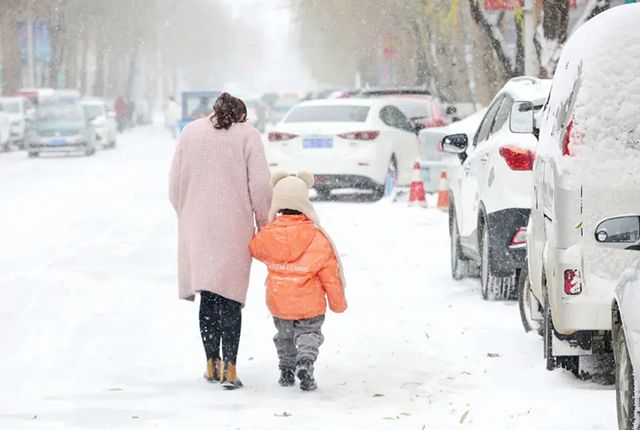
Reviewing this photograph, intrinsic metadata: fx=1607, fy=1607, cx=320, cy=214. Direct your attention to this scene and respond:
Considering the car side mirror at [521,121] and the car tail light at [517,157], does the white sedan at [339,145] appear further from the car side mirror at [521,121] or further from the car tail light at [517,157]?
the car side mirror at [521,121]

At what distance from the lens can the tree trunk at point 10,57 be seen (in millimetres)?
62812

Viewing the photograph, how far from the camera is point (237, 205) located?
8.87m

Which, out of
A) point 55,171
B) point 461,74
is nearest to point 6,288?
point 55,171

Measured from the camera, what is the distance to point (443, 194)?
21766 mm

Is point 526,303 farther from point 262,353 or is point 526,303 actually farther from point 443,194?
point 443,194

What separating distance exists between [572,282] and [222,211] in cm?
213

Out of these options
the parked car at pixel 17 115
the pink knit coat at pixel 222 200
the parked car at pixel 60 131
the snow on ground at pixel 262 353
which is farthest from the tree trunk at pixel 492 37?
the parked car at pixel 17 115

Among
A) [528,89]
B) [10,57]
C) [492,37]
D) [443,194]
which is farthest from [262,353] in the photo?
[10,57]

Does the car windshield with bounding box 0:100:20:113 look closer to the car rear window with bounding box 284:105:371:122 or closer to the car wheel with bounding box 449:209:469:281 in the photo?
the car rear window with bounding box 284:105:371:122

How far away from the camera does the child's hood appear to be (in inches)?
340

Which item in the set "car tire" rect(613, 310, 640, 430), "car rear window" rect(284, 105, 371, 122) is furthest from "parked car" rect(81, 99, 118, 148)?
"car tire" rect(613, 310, 640, 430)

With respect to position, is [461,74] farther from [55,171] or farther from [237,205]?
[237,205]

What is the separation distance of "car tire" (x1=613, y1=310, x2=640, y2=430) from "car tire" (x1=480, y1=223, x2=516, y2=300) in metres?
5.40

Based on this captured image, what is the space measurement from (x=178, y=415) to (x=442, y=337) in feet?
9.91
